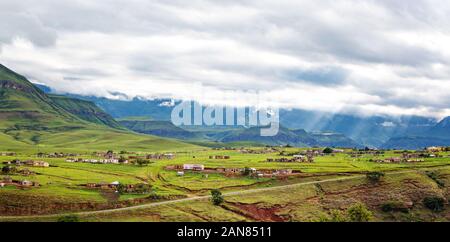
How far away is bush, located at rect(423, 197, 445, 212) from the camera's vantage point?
15075cm

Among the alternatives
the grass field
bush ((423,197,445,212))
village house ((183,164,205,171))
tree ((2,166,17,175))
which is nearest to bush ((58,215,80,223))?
the grass field

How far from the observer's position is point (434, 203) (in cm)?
15150

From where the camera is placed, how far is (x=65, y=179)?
15650cm

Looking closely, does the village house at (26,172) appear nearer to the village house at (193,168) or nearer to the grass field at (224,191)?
the grass field at (224,191)

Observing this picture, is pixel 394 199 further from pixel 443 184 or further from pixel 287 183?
pixel 287 183

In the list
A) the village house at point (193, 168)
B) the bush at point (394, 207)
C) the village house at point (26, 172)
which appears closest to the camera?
the bush at point (394, 207)

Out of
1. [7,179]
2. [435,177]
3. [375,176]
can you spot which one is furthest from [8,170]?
[435,177]

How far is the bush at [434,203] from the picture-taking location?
495ft

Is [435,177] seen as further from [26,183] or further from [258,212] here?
[26,183]

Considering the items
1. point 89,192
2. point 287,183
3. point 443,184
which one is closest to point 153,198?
point 89,192

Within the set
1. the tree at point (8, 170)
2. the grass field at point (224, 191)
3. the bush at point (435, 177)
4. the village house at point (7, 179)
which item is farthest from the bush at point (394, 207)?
the tree at point (8, 170)

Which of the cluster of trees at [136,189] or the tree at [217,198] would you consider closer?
the tree at [217,198]

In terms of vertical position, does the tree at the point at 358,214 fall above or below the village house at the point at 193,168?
below
